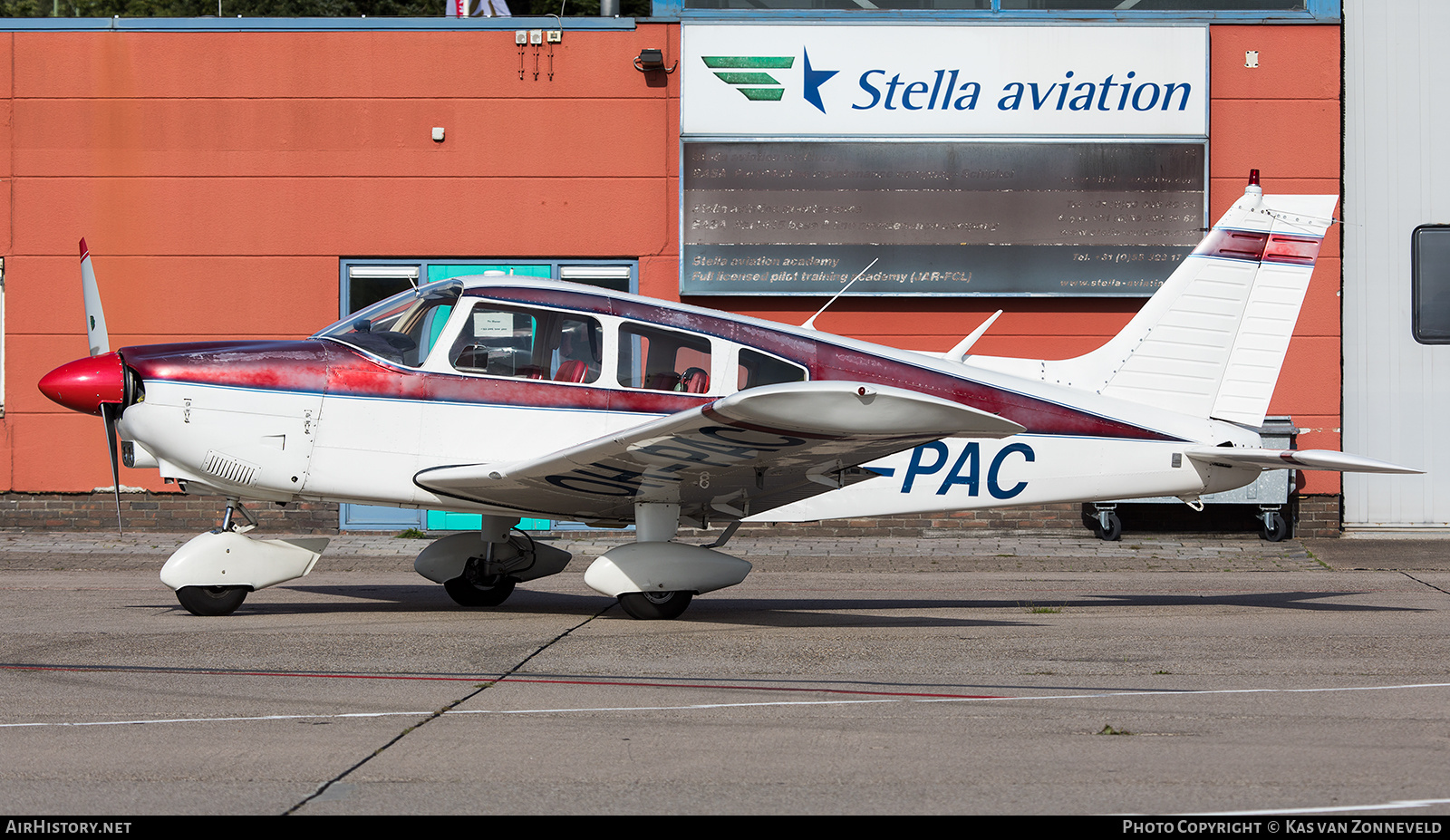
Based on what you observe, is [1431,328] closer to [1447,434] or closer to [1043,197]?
[1447,434]

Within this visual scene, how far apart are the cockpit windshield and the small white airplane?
0.02 metres

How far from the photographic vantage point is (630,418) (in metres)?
8.30

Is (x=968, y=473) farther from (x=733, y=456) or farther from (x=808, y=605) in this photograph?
(x=733, y=456)

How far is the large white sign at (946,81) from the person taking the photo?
1512 cm

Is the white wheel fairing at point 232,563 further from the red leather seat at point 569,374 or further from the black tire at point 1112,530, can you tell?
the black tire at point 1112,530

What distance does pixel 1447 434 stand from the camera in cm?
1525

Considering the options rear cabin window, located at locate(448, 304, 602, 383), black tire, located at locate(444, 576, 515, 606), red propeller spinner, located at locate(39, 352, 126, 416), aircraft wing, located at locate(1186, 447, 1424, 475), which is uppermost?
rear cabin window, located at locate(448, 304, 602, 383)

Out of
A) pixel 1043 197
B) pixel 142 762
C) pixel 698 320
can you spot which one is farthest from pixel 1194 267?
pixel 142 762

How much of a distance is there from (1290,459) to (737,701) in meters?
4.33

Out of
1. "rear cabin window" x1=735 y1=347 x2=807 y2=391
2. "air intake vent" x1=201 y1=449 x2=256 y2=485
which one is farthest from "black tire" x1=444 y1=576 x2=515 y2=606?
"rear cabin window" x1=735 y1=347 x2=807 y2=391

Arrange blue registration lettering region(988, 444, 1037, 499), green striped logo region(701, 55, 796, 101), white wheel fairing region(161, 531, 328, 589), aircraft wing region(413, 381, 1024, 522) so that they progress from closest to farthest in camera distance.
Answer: aircraft wing region(413, 381, 1024, 522)
white wheel fairing region(161, 531, 328, 589)
blue registration lettering region(988, 444, 1037, 499)
green striped logo region(701, 55, 796, 101)

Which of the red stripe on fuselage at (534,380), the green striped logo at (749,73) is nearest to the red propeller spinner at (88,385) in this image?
the red stripe on fuselage at (534,380)

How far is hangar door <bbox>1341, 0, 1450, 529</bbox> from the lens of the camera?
15.3 metres

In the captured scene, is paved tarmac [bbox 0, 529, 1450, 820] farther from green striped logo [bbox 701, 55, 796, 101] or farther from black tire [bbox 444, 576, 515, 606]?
green striped logo [bbox 701, 55, 796, 101]
